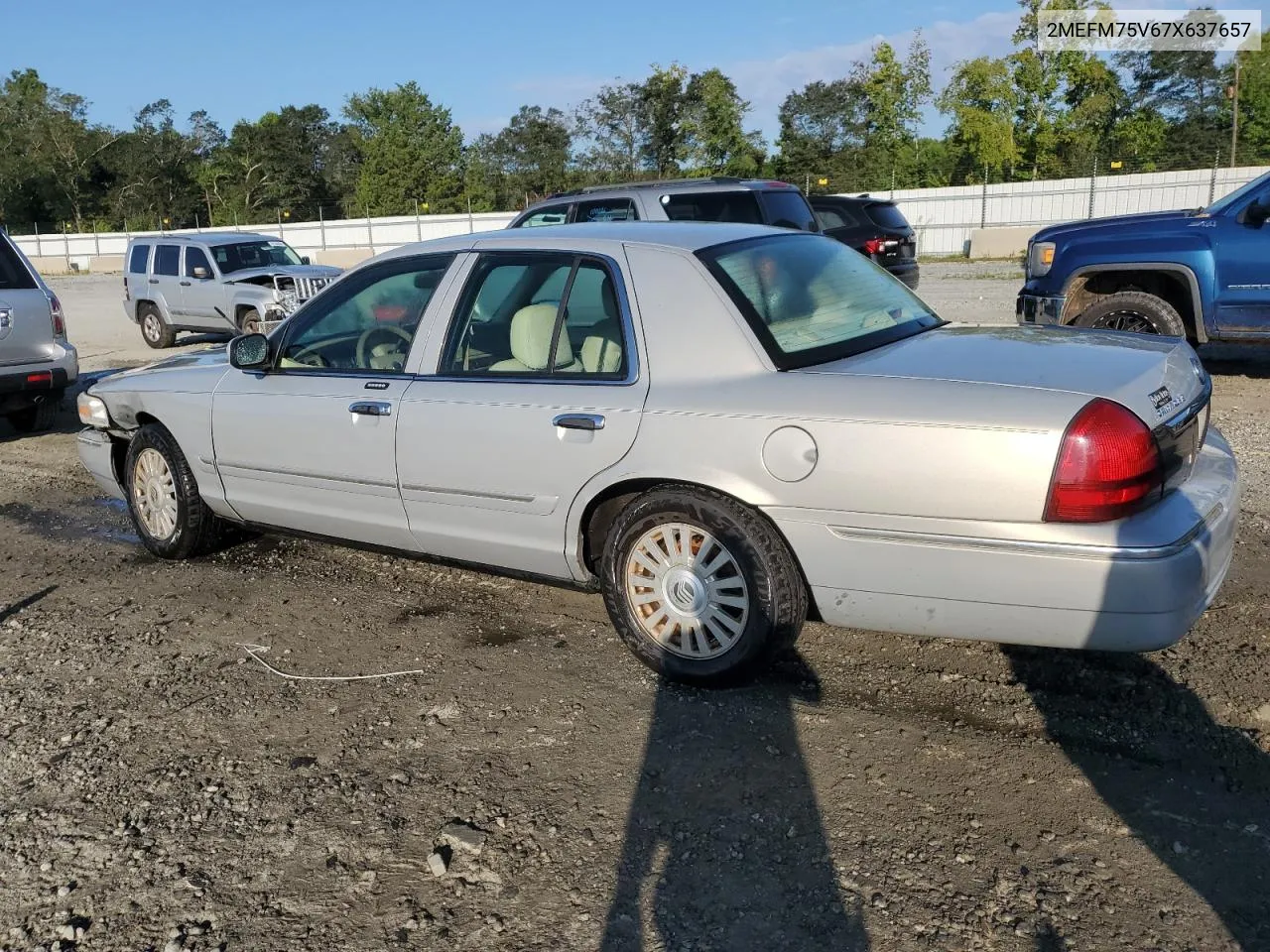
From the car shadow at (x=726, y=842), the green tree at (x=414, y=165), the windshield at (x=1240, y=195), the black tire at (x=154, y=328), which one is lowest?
the car shadow at (x=726, y=842)

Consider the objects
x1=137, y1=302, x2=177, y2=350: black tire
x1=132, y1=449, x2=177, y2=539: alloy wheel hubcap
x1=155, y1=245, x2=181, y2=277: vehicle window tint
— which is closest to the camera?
x1=132, y1=449, x2=177, y2=539: alloy wheel hubcap

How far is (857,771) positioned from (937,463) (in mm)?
951

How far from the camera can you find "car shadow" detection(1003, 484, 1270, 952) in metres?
2.67

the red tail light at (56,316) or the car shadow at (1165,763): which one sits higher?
the red tail light at (56,316)

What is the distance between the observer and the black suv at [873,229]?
1446 centimetres

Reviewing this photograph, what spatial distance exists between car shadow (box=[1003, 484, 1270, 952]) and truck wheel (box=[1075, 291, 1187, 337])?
517cm

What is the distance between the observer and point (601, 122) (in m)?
61.3

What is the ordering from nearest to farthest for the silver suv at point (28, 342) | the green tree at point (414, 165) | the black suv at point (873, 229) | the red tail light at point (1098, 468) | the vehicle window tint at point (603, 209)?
the red tail light at point (1098, 468), the silver suv at point (28, 342), the vehicle window tint at point (603, 209), the black suv at point (873, 229), the green tree at point (414, 165)

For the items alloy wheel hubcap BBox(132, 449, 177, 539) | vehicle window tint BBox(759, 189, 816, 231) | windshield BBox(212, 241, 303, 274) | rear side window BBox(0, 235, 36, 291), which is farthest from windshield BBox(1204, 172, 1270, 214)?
windshield BBox(212, 241, 303, 274)

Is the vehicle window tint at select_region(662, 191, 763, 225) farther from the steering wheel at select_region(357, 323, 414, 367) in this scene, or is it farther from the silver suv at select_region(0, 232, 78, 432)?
the steering wheel at select_region(357, 323, 414, 367)

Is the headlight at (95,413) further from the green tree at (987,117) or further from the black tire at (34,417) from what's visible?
the green tree at (987,117)

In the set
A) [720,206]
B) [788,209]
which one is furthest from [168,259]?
[788,209]

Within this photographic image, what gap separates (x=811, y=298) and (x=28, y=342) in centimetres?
718

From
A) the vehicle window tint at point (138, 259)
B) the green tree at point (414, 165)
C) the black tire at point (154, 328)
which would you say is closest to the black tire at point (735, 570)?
the black tire at point (154, 328)
